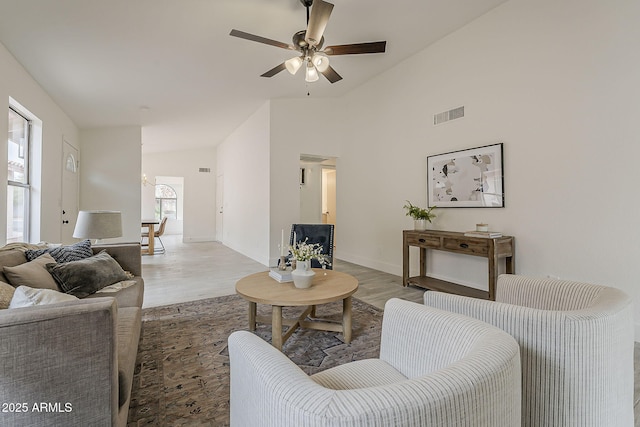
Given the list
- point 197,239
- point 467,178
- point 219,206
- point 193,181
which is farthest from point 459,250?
point 193,181

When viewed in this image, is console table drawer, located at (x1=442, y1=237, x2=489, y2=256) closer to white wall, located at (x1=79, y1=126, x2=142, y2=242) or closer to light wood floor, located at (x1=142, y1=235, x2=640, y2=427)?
light wood floor, located at (x1=142, y1=235, x2=640, y2=427)

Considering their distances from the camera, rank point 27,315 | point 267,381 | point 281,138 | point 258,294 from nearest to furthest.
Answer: point 267,381 < point 27,315 < point 258,294 < point 281,138

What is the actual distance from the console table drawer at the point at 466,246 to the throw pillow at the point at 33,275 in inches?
140

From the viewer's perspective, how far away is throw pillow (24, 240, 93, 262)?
206 centimetres

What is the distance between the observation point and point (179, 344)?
2215 millimetres

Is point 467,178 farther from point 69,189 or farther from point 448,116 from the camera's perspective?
point 69,189

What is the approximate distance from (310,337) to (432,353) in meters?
1.53

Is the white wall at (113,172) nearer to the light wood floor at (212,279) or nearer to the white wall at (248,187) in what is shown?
the light wood floor at (212,279)

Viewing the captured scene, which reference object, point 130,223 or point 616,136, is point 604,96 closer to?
point 616,136

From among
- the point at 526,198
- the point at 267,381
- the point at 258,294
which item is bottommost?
the point at 258,294

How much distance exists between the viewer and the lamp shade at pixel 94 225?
2771 millimetres

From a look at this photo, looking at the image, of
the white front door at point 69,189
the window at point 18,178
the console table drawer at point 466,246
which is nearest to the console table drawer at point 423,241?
the console table drawer at point 466,246

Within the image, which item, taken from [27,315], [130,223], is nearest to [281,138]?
[130,223]

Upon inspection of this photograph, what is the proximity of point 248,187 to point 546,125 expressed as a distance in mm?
5156
